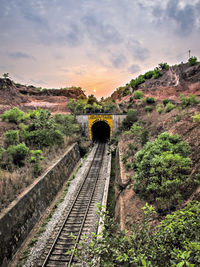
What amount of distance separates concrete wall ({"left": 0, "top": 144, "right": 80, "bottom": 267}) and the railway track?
160 cm

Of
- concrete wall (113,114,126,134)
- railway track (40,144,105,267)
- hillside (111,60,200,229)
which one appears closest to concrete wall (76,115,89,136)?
concrete wall (113,114,126,134)

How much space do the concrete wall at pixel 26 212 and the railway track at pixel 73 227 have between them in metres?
1.60

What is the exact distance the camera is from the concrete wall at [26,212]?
6.62 m

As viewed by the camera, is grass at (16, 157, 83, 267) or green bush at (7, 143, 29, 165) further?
green bush at (7, 143, 29, 165)

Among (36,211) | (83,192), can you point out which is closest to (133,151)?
(83,192)

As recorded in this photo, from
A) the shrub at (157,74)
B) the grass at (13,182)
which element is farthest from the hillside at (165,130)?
the grass at (13,182)

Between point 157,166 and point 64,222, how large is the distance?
20.3 feet

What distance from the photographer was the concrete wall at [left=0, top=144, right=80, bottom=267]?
261 inches

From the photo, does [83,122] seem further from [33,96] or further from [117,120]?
[33,96]

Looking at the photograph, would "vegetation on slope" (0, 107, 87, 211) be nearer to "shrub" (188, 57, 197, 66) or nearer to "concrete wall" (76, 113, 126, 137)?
"concrete wall" (76, 113, 126, 137)

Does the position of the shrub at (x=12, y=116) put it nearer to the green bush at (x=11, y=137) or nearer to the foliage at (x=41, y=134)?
the foliage at (x=41, y=134)

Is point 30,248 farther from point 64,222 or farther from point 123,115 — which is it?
point 123,115

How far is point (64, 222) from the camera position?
889 centimetres

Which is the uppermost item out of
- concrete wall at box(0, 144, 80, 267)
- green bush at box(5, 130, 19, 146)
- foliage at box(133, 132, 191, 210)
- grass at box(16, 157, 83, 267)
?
green bush at box(5, 130, 19, 146)
